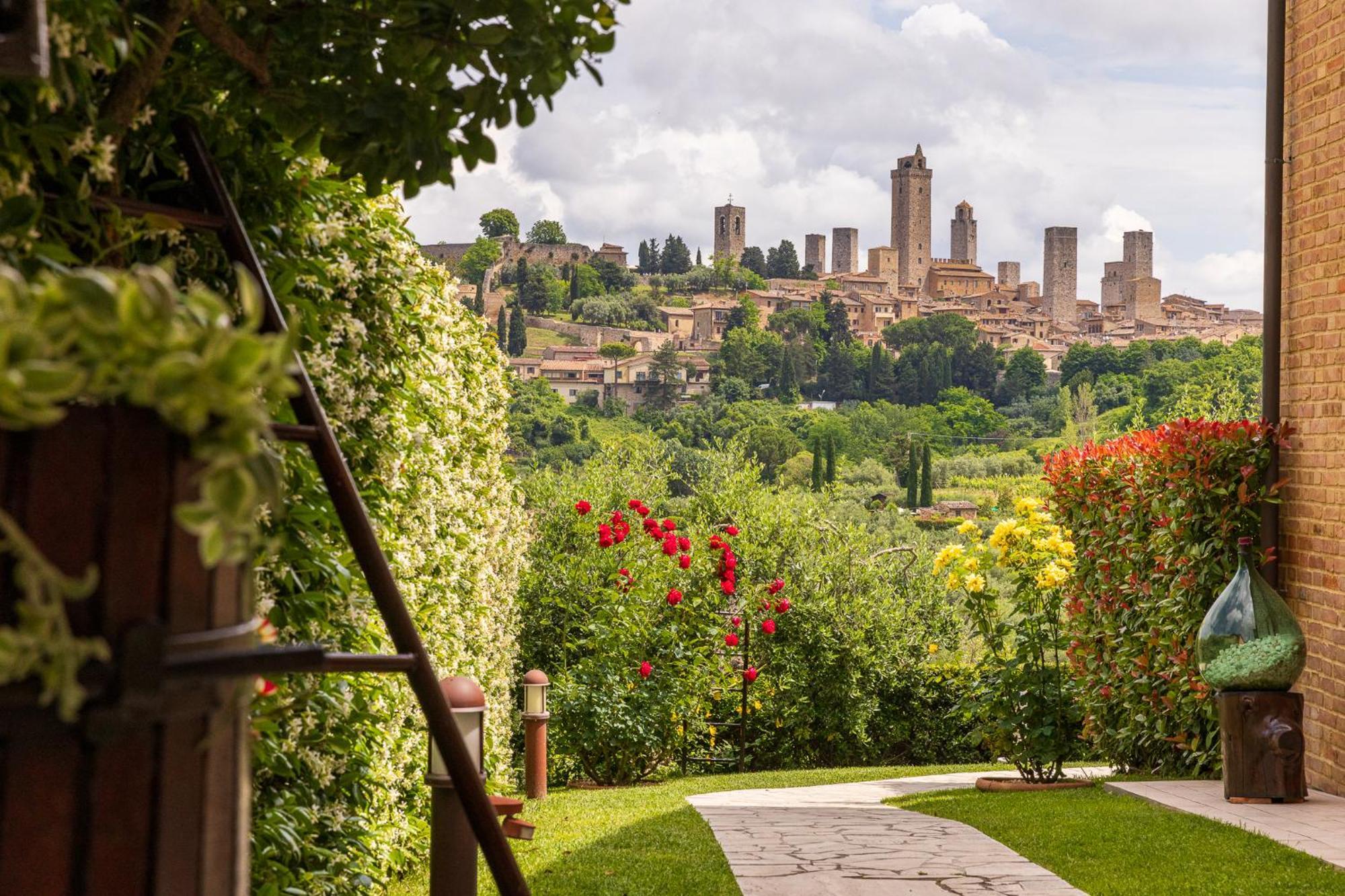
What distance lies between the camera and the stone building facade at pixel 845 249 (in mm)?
124125

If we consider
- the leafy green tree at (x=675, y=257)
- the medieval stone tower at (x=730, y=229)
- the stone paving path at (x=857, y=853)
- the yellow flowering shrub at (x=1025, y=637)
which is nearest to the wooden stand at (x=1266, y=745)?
the stone paving path at (x=857, y=853)

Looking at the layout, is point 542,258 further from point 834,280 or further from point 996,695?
point 996,695

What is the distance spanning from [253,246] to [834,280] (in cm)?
10909

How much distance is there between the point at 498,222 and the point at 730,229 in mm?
31600

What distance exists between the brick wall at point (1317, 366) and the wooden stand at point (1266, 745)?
0.38 meters

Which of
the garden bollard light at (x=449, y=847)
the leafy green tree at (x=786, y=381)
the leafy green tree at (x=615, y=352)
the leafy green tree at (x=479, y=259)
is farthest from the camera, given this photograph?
the leafy green tree at (x=479, y=259)

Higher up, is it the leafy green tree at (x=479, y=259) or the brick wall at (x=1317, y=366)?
the leafy green tree at (x=479, y=259)

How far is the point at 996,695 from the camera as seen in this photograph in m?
6.32

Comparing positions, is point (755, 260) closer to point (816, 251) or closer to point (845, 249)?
point (816, 251)

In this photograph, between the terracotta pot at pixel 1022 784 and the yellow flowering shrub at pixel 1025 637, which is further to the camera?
the yellow flowering shrub at pixel 1025 637

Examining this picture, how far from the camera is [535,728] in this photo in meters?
6.70

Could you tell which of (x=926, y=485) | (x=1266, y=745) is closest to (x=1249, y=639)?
(x=1266, y=745)

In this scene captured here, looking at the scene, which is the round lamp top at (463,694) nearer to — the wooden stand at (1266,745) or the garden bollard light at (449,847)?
the garden bollard light at (449,847)

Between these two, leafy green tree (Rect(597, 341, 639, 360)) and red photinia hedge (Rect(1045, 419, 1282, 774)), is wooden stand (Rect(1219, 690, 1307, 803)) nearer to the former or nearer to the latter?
red photinia hedge (Rect(1045, 419, 1282, 774))
